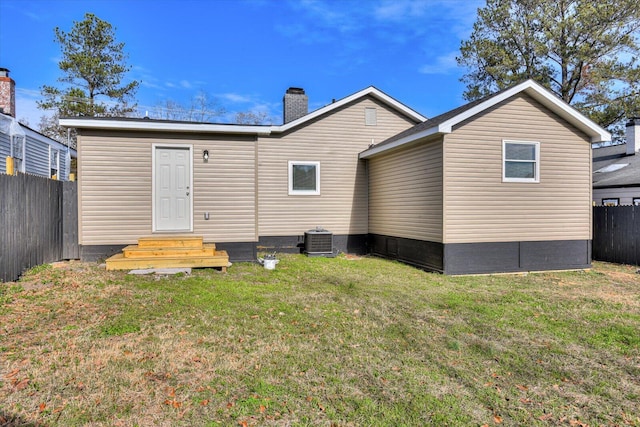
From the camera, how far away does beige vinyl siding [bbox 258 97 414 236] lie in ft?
34.9

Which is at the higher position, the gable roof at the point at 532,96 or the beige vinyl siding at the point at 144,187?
the gable roof at the point at 532,96

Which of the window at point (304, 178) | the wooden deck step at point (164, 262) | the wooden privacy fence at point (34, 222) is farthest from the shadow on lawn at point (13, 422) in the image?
the window at point (304, 178)

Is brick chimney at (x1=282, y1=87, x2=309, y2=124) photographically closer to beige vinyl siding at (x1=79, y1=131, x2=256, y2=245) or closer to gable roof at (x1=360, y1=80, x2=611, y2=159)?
beige vinyl siding at (x1=79, y1=131, x2=256, y2=245)

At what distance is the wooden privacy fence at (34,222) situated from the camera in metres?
5.87

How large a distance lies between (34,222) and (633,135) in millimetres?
18544

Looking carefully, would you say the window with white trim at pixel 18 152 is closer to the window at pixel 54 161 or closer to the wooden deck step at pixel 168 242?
the window at pixel 54 161

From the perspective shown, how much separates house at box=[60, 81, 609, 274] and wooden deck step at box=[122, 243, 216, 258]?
27.0 inches

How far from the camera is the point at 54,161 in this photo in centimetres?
1450

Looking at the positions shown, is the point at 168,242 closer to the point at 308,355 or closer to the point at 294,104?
the point at 308,355

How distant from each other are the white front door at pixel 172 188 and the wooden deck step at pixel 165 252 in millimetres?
787

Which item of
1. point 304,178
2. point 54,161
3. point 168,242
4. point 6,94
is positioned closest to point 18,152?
point 6,94

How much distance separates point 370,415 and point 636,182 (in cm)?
1324

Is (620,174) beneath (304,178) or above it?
above

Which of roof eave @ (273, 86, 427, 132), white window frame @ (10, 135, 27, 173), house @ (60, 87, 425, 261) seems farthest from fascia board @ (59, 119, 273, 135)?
white window frame @ (10, 135, 27, 173)
